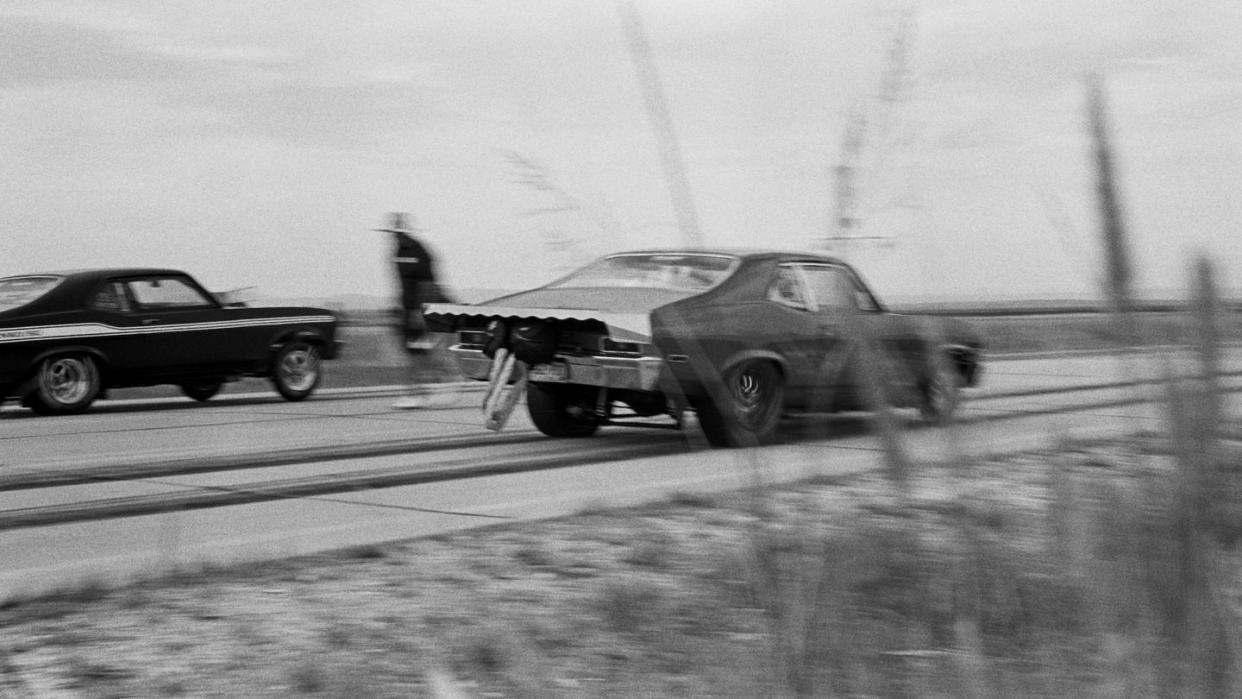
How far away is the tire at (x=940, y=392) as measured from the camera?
2561 mm

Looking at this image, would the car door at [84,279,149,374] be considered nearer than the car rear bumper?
No

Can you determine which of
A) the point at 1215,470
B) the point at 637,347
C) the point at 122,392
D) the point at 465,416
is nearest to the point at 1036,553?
the point at 1215,470

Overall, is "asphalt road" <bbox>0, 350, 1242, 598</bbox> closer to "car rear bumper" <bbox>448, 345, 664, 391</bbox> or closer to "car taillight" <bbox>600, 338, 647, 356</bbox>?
"car rear bumper" <bbox>448, 345, 664, 391</bbox>

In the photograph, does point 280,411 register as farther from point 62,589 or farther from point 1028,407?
point 62,589

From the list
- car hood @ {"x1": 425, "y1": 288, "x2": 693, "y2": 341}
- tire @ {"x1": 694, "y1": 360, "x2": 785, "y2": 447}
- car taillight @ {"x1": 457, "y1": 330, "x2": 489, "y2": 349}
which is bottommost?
tire @ {"x1": 694, "y1": 360, "x2": 785, "y2": 447}

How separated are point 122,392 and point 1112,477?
17.6 meters

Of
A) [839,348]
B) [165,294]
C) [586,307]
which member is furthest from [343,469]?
[165,294]

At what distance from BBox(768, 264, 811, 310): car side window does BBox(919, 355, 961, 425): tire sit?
25.2 feet

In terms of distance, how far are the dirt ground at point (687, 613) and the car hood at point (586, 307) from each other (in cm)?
385

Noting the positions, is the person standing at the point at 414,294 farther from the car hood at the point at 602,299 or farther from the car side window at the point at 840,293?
the car side window at the point at 840,293

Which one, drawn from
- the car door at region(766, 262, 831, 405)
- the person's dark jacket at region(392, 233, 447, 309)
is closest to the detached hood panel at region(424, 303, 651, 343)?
the car door at region(766, 262, 831, 405)

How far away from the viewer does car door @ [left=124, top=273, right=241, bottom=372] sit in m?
14.9

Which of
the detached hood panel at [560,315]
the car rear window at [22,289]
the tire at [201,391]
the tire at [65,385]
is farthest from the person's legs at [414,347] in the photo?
the detached hood panel at [560,315]

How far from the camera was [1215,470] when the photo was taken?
2273 mm
